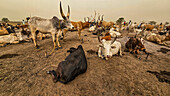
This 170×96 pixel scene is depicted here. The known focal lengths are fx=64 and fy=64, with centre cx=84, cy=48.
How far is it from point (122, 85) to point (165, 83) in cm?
207

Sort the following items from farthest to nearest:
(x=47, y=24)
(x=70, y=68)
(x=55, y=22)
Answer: (x=55, y=22) < (x=47, y=24) < (x=70, y=68)

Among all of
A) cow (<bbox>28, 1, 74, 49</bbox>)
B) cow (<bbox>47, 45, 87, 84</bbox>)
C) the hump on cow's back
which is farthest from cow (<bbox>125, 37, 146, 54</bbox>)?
the hump on cow's back

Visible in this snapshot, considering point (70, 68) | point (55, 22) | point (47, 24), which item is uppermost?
point (55, 22)

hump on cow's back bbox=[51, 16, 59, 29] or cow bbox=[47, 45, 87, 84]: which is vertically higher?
hump on cow's back bbox=[51, 16, 59, 29]

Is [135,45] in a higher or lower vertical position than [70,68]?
higher

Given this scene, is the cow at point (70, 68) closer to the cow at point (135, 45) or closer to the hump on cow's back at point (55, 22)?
the hump on cow's back at point (55, 22)

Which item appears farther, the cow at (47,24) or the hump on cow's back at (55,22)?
the hump on cow's back at (55,22)

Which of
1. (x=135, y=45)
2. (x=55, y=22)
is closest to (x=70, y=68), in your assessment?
(x=55, y=22)

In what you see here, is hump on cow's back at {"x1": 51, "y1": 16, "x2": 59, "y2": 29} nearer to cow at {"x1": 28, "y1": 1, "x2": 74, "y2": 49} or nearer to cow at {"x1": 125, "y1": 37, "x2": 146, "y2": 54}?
cow at {"x1": 28, "y1": 1, "x2": 74, "y2": 49}

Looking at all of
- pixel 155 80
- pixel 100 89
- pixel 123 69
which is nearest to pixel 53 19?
pixel 100 89

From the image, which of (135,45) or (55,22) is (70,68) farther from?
(135,45)

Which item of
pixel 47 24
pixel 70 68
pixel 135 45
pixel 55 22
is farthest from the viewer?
pixel 135 45

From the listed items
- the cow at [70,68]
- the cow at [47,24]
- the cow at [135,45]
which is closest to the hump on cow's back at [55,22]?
the cow at [47,24]

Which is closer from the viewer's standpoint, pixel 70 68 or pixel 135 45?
pixel 70 68
